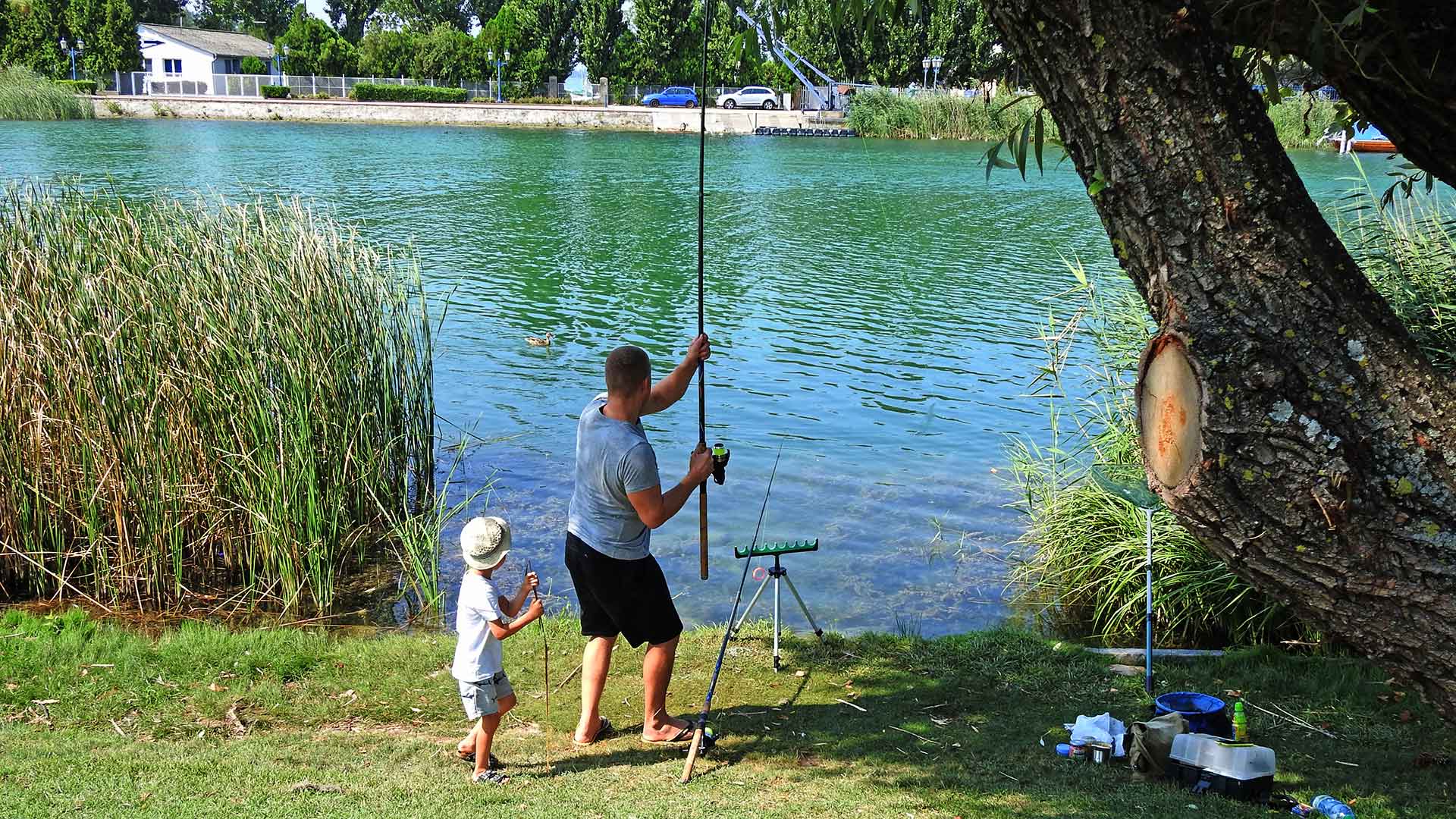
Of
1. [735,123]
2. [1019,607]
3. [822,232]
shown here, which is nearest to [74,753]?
[1019,607]

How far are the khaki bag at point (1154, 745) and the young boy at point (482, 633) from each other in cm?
222

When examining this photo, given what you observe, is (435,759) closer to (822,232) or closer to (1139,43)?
(1139,43)

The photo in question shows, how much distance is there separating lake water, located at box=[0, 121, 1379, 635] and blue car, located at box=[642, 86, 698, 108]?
90.2 feet

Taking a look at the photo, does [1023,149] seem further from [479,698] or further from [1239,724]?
[479,698]

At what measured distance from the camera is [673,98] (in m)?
64.0

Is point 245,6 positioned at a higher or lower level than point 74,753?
higher

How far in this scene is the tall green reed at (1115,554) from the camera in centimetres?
670

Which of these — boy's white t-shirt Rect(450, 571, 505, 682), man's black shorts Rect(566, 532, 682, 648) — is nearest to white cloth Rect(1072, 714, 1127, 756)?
man's black shorts Rect(566, 532, 682, 648)

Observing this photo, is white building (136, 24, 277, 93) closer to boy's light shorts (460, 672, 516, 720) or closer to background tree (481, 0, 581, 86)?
background tree (481, 0, 581, 86)

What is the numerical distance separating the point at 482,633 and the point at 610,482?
708 mm

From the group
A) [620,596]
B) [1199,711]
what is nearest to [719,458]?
[620,596]

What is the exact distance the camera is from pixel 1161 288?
111 inches

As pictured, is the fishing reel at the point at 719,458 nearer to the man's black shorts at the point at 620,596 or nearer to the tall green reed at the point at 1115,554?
the man's black shorts at the point at 620,596

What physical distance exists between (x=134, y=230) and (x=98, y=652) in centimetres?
276
